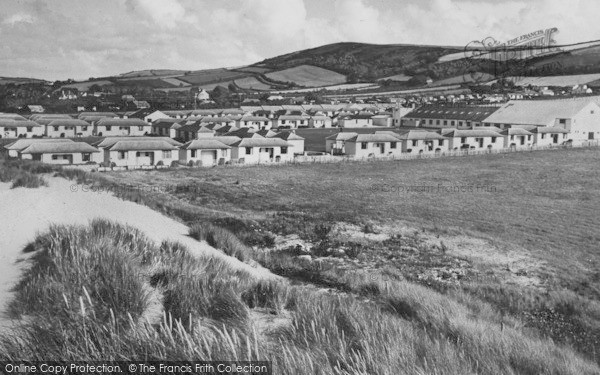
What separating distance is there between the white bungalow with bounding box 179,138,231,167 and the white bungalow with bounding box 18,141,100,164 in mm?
7575

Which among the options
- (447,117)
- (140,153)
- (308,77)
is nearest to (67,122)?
(140,153)

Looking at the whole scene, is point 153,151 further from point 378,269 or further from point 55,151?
point 378,269

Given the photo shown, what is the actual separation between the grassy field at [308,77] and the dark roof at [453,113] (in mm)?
89541

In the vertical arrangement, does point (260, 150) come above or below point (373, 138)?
below

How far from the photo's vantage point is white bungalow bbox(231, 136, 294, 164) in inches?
2040

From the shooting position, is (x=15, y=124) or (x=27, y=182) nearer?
(x=27, y=182)

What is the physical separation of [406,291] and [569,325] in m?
3.66

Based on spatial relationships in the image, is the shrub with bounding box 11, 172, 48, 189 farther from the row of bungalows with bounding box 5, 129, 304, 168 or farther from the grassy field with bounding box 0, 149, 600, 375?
the row of bungalows with bounding box 5, 129, 304, 168

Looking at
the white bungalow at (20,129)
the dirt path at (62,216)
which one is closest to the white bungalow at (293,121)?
the white bungalow at (20,129)

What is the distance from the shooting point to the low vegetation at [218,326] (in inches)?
163

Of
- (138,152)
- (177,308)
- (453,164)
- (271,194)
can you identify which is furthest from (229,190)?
(177,308)

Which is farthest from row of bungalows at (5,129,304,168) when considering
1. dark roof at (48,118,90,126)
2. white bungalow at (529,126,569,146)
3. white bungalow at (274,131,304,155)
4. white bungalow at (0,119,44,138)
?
white bungalow at (529,126,569,146)

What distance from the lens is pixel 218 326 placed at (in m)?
5.31

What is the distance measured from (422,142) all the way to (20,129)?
50754 mm
